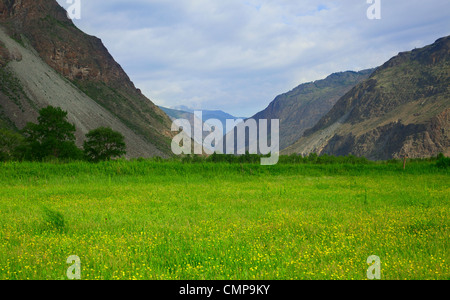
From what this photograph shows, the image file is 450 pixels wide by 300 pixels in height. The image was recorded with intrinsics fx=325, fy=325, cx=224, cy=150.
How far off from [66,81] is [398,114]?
473 feet

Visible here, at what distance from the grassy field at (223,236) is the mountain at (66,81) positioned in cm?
8230

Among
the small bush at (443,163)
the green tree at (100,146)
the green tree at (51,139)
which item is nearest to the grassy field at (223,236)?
the small bush at (443,163)

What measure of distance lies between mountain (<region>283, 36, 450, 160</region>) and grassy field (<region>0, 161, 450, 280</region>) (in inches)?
5165

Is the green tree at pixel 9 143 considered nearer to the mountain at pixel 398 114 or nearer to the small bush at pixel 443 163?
the small bush at pixel 443 163

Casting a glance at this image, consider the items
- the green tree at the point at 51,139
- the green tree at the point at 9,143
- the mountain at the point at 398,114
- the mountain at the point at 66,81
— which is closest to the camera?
the green tree at the point at 51,139

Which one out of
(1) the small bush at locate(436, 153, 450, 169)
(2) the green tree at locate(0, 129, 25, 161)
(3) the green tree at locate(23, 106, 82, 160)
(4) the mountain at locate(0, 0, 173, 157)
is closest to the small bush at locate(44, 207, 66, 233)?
(1) the small bush at locate(436, 153, 450, 169)

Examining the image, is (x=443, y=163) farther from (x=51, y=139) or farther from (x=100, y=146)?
(x=100, y=146)

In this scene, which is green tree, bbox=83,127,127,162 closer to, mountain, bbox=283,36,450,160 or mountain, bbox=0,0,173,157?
mountain, bbox=0,0,173,157

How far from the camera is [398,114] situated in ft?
496

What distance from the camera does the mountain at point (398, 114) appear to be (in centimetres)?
12731

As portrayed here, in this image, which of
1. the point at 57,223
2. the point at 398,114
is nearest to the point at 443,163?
the point at 57,223
